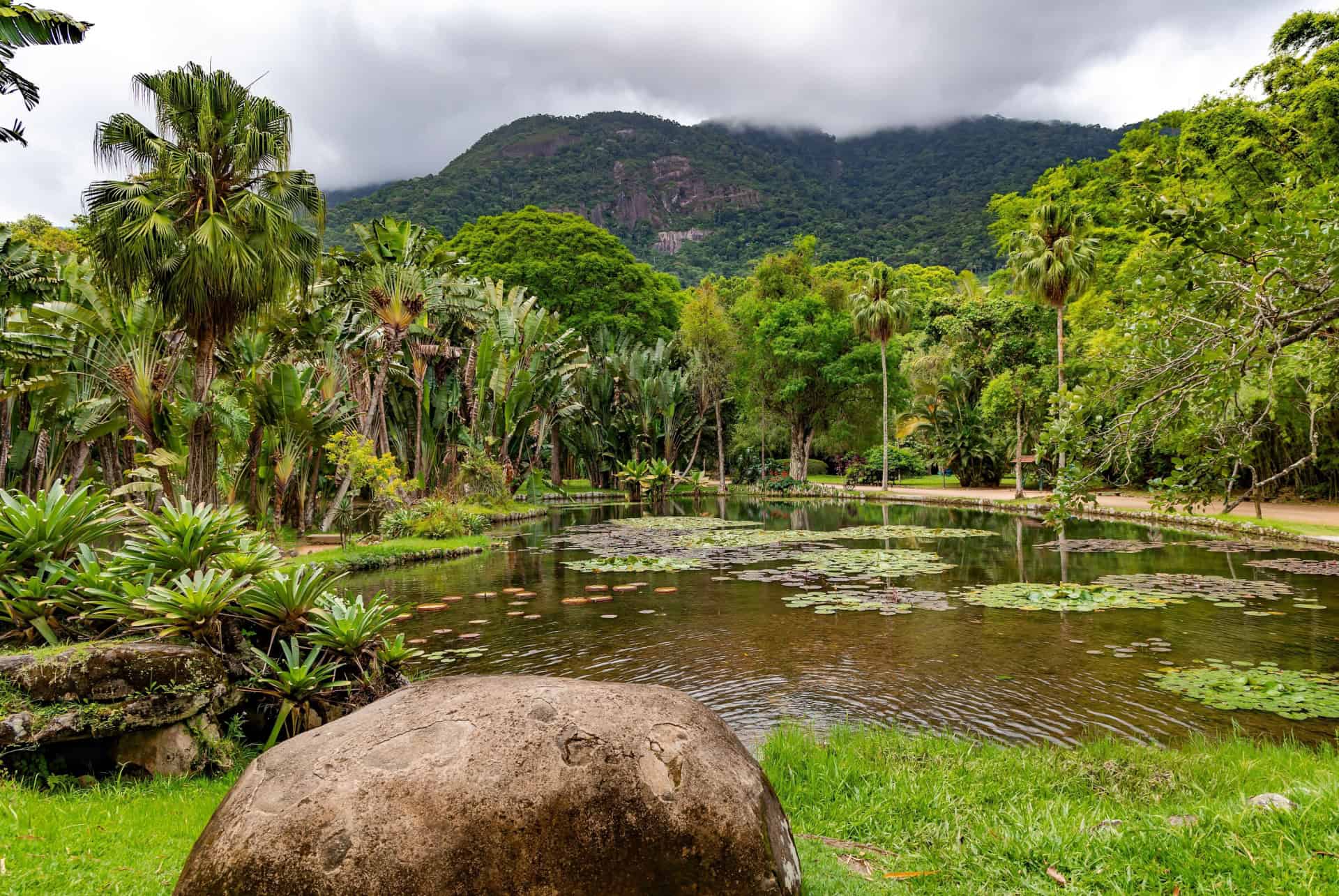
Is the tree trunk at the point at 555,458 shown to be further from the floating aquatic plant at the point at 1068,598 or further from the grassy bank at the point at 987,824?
the grassy bank at the point at 987,824

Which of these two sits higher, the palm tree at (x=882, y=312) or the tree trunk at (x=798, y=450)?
the palm tree at (x=882, y=312)

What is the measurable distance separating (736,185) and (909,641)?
113453 mm

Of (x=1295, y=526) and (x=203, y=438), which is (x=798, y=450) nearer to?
(x=1295, y=526)

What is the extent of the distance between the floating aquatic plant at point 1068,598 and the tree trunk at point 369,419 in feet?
50.1

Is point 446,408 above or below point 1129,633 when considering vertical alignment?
above

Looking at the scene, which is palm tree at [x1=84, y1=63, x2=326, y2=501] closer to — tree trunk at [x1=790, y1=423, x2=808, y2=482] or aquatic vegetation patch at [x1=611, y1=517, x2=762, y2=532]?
aquatic vegetation patch at [x1=611, y1=517, x2=762, y2=532]

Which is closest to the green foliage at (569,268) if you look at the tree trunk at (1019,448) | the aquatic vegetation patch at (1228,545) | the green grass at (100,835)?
the tree trunk at (1019,448)

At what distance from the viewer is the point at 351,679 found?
486 centimetres

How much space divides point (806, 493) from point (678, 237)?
68.9 metres

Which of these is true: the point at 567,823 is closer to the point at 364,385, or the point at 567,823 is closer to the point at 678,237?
the point at 364,385

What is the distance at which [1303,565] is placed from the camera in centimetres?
1235

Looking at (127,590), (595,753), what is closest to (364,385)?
(127,590)

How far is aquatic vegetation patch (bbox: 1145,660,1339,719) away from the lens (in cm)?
587

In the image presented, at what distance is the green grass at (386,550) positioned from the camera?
13.5m
